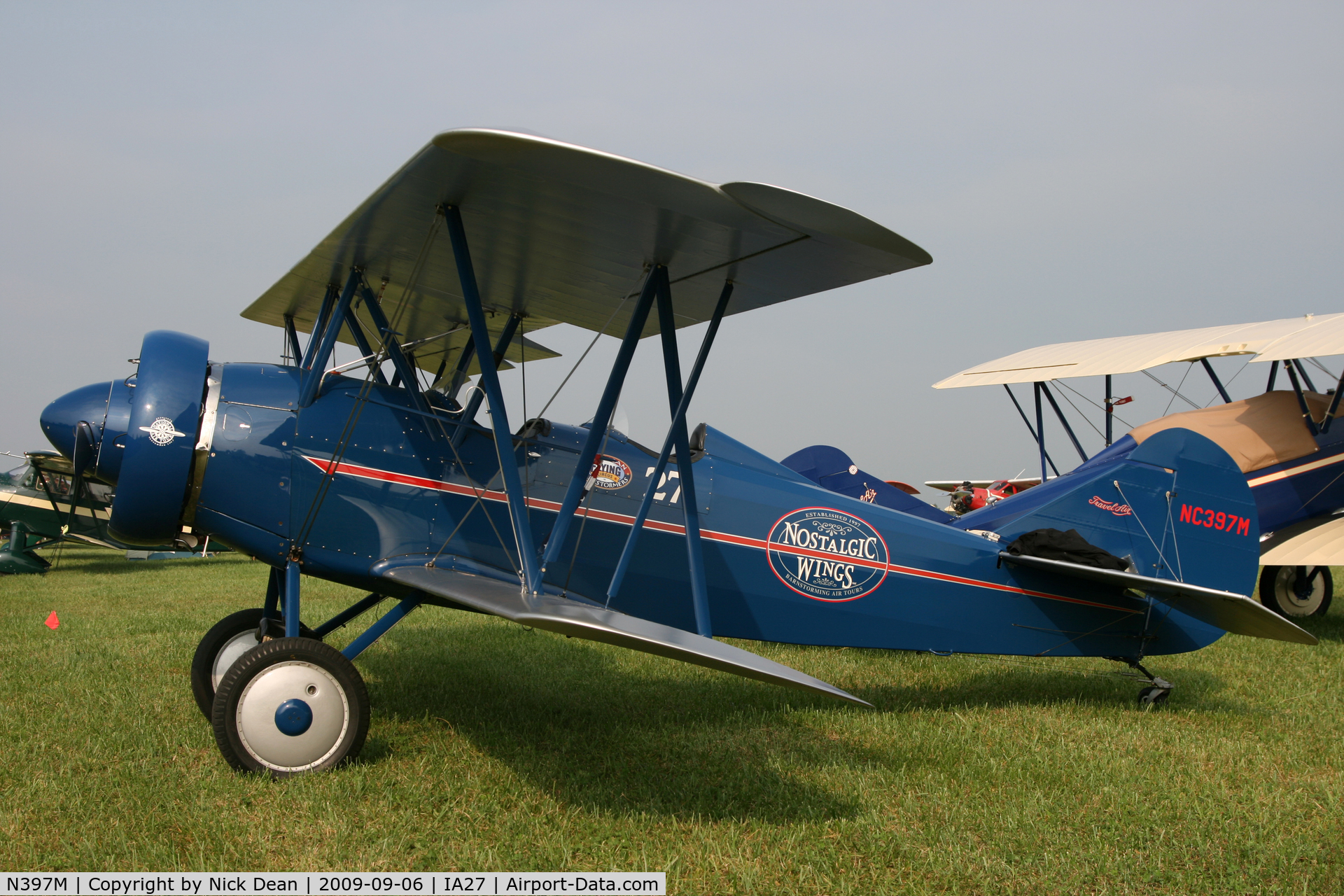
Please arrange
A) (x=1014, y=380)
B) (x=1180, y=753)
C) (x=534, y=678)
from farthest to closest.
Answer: (x=1014, y=380)
(x=534, y=678)
(x=1180, y=753)

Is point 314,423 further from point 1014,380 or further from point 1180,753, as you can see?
point 1014,380

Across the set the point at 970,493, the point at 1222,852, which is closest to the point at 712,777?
the point at 1222,852

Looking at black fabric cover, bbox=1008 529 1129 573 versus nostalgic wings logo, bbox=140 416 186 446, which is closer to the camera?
nostalgic wings logo, bbox=140 416 186 446

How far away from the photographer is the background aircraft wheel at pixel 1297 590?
Result: 35.8ft

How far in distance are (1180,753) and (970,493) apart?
1242 centimetres

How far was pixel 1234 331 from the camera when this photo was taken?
12875 mm

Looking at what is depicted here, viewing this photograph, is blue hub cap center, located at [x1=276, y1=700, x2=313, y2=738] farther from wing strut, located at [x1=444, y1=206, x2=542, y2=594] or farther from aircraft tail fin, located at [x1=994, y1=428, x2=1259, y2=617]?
aircraft tail fin, located at [x1=994, y1=428, x2=1259, y2=617]

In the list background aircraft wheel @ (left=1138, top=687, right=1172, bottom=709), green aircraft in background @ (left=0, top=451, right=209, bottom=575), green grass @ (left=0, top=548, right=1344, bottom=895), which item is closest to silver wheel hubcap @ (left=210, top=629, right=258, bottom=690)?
green grass @ (left=0, top=548, right=1344, bottom=895)

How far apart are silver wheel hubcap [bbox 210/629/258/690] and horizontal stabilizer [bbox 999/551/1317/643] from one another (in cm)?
501

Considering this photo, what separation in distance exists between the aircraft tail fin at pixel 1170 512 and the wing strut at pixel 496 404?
3856mm

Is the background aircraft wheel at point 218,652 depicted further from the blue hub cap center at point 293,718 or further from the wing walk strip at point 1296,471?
the wing walk strip at point 1296,471

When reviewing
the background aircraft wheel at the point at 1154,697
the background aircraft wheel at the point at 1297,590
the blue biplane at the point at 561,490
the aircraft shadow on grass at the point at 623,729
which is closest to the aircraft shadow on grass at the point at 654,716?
the aircraft shadow on grass at the point at 623,729

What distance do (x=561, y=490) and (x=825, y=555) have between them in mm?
1758

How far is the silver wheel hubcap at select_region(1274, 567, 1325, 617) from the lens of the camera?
1091 centimetres
